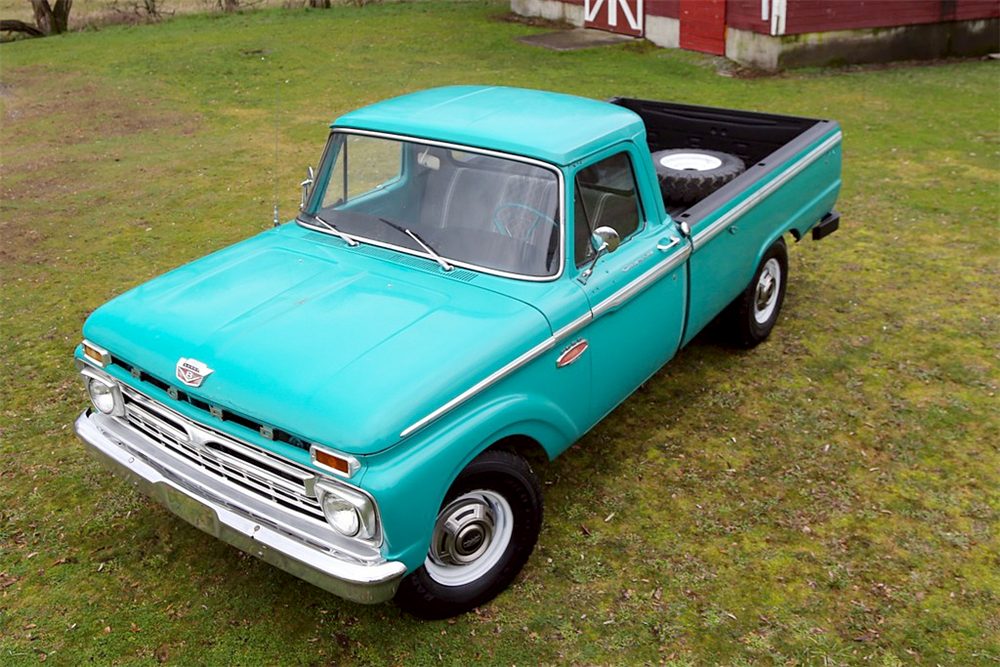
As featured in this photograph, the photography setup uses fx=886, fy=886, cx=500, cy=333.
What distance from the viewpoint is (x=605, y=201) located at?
459cm

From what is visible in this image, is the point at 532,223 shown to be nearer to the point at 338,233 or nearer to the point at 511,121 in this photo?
the point at 511,121

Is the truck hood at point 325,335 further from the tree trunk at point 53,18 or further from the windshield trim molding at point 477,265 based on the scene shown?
the tree trunk at point 53,18

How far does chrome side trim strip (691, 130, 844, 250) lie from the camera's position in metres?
5.12

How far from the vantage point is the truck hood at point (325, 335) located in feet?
11.1

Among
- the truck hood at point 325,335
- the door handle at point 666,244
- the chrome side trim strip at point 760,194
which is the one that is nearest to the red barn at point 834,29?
the chrome side trim strip at point 760,194

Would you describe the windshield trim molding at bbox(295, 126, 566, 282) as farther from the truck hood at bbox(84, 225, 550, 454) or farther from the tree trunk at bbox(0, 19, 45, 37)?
the tree trunk at bbox(0, 19, 45, 37)

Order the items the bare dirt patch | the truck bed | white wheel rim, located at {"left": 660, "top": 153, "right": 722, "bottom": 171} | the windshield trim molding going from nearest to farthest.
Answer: the windshield trim molding, white wheel rim, located at {"left": 660, "top": 153, "right": 722, "bottom": 171}, the truck bed, the bare dirt patch

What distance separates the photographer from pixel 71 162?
10820 mm

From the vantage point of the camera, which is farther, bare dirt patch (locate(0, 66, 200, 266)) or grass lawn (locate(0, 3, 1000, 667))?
bare dirt patch (locate(0, 66, 200, 266))

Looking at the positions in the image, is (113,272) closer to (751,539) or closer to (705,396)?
(705,396)

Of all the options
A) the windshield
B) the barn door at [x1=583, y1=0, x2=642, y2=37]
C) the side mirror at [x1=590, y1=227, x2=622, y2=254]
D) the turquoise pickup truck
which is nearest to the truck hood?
the turquoise pickup truck

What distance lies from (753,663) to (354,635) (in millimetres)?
1702

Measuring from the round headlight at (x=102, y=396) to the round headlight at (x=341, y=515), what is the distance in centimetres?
136

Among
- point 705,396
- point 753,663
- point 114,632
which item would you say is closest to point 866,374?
point 705,396
